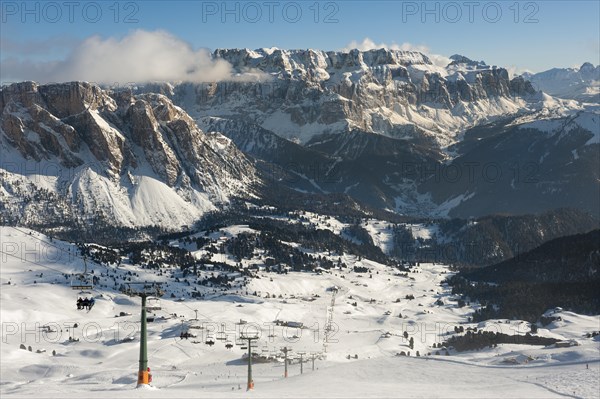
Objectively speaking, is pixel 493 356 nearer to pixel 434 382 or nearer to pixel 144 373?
pixel 434 382

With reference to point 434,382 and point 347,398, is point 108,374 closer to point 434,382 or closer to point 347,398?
point 434,382

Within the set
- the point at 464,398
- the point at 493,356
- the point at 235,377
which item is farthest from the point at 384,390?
the point at 493,356

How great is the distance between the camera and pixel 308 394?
89938 millimetres

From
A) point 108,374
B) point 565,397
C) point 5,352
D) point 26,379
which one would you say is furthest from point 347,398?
point 5,352

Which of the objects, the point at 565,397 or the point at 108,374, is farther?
the point at 108,374

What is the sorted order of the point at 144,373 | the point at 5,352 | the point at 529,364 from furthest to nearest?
the point at 5,352, the point at 529,364, the point at 144,373

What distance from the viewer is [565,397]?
98625 mm

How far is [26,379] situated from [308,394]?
101 m

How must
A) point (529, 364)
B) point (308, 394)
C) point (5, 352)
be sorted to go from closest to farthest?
point (308, 394) < point (529, 364) < point (5, 352)

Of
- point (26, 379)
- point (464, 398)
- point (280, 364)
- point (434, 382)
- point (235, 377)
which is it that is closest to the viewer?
point (464, 398)

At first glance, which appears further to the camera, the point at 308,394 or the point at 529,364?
the point at 529,364

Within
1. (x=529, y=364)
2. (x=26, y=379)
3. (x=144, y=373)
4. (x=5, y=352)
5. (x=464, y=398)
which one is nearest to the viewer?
(x=144, y=373)

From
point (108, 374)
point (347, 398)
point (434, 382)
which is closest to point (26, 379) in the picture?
point (108, 374)

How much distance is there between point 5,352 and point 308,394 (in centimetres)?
12852
